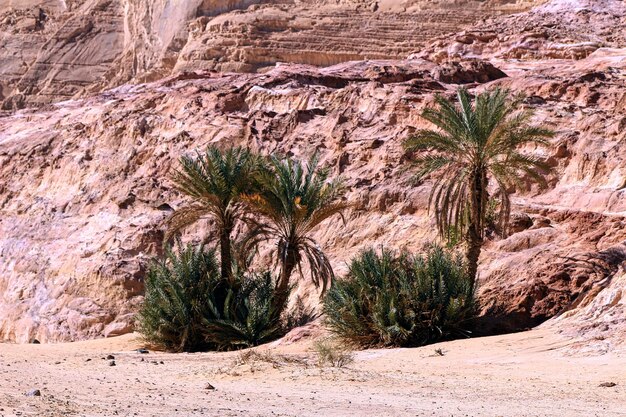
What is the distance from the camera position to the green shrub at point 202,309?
1967 centimetres

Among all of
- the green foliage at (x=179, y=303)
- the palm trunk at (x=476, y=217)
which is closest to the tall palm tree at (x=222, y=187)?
the green foliage at (x=179, y=303)

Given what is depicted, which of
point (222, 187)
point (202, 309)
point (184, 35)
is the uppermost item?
point (184, 35)

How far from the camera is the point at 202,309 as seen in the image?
20031 mm

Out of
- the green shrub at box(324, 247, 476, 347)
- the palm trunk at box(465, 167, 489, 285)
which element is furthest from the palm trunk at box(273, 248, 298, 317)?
the palm trunk at box(465, 167, 489, 285)

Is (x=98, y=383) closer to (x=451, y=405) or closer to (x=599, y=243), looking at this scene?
(x=451, y=405)

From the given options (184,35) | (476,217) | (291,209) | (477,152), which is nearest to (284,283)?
(291,209)

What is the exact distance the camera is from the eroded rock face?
40.2 m

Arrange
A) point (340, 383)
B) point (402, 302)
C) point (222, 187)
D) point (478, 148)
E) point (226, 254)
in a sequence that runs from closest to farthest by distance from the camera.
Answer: point (340, 383) → point (402, 302) → point (478, 148) → point (222, 187) → point (226, 254)

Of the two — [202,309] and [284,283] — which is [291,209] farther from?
[202,309]

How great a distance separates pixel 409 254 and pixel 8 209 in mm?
15380

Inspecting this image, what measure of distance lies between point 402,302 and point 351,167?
24.4 feet

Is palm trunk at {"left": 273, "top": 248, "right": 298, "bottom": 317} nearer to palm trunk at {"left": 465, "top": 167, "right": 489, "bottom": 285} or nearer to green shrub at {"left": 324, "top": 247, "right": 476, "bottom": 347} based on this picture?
green shrub at {"left": 324, "top": 247, "right": 476, "bottom": 347}

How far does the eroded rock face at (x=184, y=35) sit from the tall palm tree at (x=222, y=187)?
19.4 meters

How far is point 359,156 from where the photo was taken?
2486 cm
